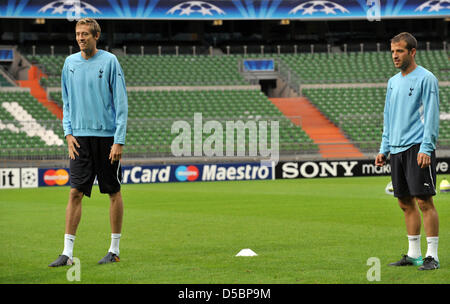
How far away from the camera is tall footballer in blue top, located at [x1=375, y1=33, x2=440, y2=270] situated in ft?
24.8

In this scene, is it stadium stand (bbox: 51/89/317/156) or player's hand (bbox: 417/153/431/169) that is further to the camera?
stadium stand (bbox: 51/89/317/156)

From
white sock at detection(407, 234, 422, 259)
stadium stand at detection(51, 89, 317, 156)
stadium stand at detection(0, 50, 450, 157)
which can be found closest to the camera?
white sock at detection(407, 234, 422, 259)

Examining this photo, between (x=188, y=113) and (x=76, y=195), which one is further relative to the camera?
(x=188, y=113)

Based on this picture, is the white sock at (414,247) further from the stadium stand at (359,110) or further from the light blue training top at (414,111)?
the stadium stand at (359,110)

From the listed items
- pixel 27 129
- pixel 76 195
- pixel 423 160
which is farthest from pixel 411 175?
pixel 27 129

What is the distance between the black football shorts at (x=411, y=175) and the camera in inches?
299

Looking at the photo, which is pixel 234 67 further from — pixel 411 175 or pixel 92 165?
pixel 411 175

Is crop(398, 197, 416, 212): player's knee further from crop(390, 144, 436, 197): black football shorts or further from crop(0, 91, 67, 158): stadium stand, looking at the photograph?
crop(0, 91, 67, 158): stadium stand

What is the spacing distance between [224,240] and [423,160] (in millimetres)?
3889

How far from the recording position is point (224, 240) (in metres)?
10.6

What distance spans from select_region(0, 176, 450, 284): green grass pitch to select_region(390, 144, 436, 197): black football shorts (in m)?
0.80

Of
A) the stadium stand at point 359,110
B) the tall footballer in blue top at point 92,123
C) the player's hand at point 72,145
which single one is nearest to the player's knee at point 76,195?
the tall footballer in blue top at point 92,123

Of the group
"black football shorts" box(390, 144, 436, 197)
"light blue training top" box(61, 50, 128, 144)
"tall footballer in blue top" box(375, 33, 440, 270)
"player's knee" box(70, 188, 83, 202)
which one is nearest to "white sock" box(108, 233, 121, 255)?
"player's knee" box(70, 188, 83, 202)

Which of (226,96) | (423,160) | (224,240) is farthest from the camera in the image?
(226,96)
